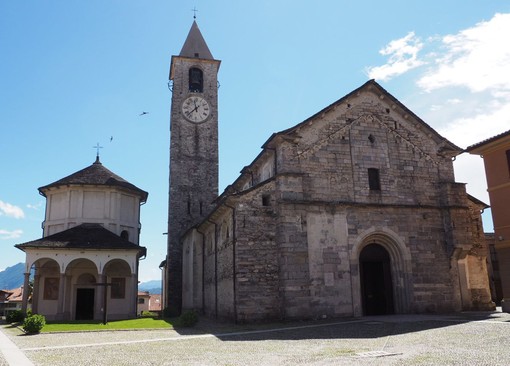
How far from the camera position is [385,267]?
21859 millimetres

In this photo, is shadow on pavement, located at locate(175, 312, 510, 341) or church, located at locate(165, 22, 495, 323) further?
church, located at locate(165, 22, 495, 323)

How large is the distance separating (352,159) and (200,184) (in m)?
17.0

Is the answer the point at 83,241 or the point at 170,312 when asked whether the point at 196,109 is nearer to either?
the point at 83,241

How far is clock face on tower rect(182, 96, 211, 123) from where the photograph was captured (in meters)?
37.6

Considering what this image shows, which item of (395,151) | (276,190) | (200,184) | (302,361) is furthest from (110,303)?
(302,361)

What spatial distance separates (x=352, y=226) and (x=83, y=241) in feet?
58.3

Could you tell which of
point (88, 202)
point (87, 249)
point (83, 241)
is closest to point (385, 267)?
point (87, 249)

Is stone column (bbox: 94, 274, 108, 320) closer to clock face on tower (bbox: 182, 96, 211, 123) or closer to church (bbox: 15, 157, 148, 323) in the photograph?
church (bbox: 15, 157, 148, 323)

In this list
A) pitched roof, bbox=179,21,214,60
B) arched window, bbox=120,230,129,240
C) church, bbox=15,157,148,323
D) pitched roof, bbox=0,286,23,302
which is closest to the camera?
church, bbox=15,157,148,323

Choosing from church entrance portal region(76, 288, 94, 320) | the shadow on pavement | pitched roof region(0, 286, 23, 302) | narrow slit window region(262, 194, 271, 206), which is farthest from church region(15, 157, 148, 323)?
pitched roof region(0, 286, 23, 302)

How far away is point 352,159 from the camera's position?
22.0m

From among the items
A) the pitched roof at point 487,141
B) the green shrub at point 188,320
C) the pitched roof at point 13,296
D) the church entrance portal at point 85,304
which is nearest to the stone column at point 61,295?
the church entrance portal at point 85,304

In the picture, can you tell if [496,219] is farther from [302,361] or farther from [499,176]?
[302,361]

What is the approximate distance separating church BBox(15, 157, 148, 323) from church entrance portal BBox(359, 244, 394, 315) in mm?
14120
